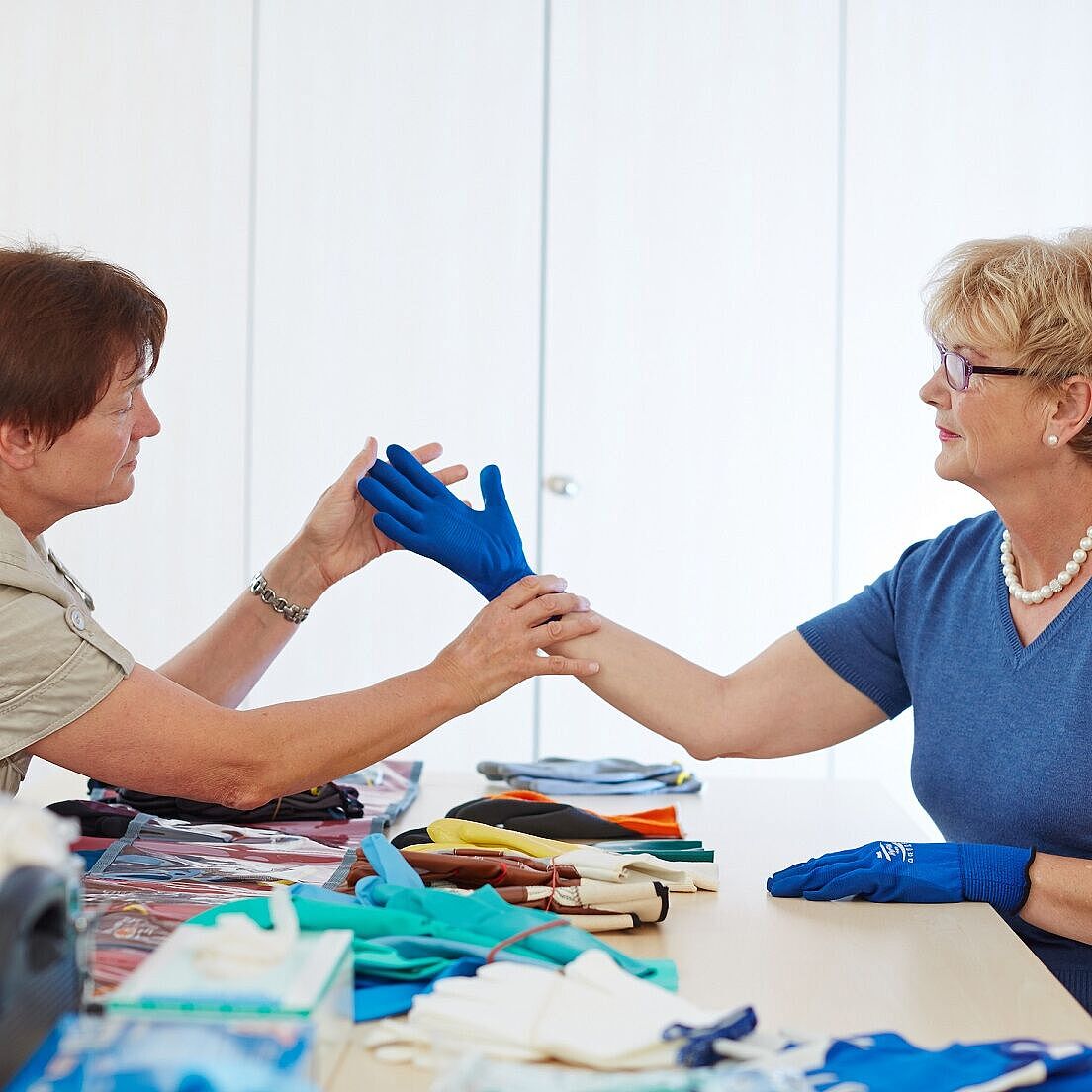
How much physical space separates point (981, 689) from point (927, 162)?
2.12 meters

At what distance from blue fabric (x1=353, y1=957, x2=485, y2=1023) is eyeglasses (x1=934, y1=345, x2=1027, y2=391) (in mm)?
1061

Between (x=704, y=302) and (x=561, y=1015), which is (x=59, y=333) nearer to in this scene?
(x=561, y=1015)

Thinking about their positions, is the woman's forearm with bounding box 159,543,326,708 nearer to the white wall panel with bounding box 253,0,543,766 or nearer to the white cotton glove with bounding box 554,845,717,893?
the white cotton glove with bounding box 554,845,717,893

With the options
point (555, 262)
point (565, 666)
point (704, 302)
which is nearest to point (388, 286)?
point (555, 262)

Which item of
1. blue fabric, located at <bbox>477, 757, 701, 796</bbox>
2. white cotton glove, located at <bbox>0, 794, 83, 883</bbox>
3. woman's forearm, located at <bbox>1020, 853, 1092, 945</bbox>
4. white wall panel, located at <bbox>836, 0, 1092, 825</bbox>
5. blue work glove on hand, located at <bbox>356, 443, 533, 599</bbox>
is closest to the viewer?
white cotton glove, located at <bbox>0, 794, 83, 883</bbox>

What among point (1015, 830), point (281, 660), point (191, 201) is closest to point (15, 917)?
point (1015, 830)

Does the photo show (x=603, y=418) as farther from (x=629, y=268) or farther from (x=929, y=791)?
(x=929, y=791)

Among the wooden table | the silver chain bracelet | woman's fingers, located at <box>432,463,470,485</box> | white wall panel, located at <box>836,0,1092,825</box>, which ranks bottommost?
the wooden table

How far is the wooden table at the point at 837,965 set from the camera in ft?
3.45

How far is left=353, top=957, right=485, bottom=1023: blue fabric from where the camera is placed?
A: 3.41ft

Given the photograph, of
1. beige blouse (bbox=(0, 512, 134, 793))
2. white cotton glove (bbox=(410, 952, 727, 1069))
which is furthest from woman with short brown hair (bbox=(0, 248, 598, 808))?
white cotton glove (bbox=(410, 952, 727, 1069))

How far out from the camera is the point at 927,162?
351 cm

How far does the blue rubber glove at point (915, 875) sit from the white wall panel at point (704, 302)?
6.57 feet

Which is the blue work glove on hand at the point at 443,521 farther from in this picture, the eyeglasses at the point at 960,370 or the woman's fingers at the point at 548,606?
the eyeglasses at the point at 960,370
